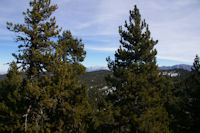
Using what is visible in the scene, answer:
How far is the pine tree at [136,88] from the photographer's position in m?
11.5

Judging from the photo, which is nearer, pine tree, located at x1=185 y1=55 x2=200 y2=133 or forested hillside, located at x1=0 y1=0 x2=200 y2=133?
forested hillside, located at x1=0 y1=0 x2=200 y2=133

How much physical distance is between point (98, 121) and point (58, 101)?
13.5 feet

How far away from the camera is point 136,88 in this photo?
12.3 metres

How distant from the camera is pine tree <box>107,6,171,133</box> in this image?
11.5 m

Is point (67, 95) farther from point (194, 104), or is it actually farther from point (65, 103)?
point (194, 104)

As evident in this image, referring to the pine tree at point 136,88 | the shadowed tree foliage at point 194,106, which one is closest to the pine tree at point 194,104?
the shadowed tree foliage at point 194,106

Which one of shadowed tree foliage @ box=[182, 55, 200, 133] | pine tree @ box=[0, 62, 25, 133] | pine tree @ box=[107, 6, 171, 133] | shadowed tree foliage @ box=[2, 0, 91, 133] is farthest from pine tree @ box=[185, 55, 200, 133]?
pine tree @ box=[0, 62, 25, 133]

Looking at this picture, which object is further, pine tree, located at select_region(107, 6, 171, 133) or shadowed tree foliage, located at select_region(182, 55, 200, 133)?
shadowed tree foliage, located at select_region(182, 55, 200, 133)

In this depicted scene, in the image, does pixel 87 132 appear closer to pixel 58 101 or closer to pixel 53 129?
pixel 53 129

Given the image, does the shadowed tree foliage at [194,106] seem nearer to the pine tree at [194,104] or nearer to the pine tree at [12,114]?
the pine tree at [194,104]

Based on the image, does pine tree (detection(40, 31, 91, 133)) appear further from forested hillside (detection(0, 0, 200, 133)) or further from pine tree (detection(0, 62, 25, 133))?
pine tree (detection(0, 62, 25, 133))

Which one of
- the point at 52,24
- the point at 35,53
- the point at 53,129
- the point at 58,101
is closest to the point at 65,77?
the point at 58,101

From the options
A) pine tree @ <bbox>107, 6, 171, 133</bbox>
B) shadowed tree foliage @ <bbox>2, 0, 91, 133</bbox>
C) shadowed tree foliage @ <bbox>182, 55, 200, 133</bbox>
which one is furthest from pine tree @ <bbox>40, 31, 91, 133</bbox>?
shadowed tree foliage @ <bbox>182, 55, 200, 133</bbox>

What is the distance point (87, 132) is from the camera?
12336 mm
